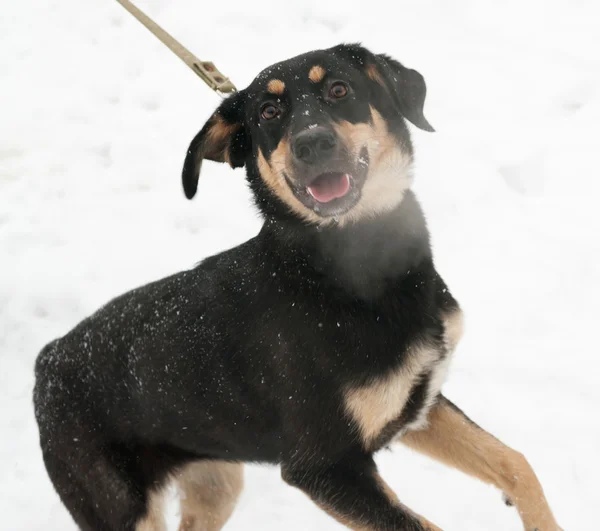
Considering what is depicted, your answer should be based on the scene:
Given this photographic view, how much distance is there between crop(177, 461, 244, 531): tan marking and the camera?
406cm

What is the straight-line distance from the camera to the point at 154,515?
3.64 m

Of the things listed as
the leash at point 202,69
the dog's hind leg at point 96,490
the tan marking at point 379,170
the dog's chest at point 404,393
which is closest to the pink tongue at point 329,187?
the tan marking at point 379,170

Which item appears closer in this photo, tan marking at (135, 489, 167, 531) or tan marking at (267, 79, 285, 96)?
tan marking at (267, 79, 285, 96)

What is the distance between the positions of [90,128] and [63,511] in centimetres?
373

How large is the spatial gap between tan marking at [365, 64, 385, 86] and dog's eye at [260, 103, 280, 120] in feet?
1.62

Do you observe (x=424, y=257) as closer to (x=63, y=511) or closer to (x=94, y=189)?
(x=63, y=511)

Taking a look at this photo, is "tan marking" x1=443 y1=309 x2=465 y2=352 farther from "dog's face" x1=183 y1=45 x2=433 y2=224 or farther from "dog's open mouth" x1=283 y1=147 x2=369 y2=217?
"dog's open mouth" x1=283 y1=147 x2=369 y2=217

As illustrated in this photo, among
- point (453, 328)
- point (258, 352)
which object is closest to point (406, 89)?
point (453, 328)

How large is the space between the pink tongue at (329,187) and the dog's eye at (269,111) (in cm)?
42

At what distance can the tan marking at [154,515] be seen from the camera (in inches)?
142

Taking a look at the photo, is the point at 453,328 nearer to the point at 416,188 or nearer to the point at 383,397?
the point at 383,397

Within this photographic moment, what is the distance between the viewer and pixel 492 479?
3.56m

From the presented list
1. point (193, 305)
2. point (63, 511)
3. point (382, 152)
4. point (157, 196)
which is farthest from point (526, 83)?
point (63, 511)

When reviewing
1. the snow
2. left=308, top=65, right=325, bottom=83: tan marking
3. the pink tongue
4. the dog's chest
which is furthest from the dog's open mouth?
the snow
